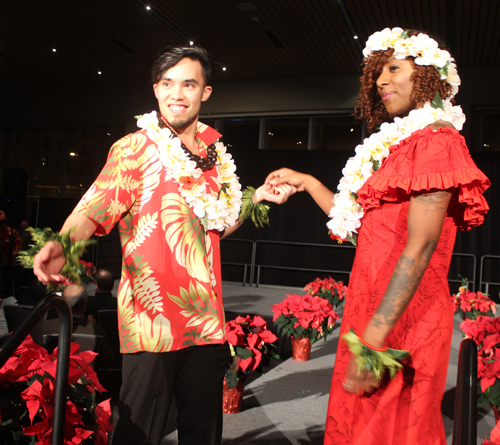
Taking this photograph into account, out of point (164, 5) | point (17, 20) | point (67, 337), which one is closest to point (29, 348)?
point (67, 337)

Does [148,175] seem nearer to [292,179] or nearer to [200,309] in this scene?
[200,309]

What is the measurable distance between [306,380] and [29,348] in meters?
2.81

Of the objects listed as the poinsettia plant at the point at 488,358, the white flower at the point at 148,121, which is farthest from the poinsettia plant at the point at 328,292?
the white flower at the point at 148,121

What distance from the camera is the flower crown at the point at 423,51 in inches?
53.4

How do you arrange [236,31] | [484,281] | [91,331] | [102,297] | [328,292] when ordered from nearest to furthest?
[91,331] < [102,297] < [328,292] < [236,31] < [484,281]

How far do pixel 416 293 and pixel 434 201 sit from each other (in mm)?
253

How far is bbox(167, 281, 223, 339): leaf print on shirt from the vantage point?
55.5 inches

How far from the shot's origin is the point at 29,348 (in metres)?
1.31

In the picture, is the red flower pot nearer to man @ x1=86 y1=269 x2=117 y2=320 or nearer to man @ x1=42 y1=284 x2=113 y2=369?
man @ x1=86 y1=269 x2=117 y2=320

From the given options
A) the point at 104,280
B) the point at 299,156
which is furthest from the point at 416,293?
the point at 299,156

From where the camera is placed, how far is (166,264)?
4.60 feet

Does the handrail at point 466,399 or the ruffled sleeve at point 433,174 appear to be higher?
the ruffled sleeve at point 433,174

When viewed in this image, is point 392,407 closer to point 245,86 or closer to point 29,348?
point 29,348

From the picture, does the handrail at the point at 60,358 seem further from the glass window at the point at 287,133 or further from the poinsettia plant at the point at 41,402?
the glass window at the point at 287,133
